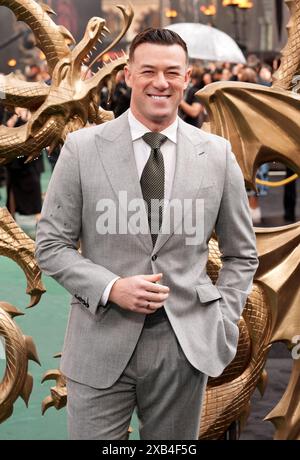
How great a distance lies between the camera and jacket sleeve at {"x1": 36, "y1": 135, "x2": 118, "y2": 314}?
7.34 ft

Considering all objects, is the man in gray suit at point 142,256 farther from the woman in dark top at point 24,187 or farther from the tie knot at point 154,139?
the woman in dark top at point 24,187

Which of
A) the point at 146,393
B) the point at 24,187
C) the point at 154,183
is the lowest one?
the point at 24,187

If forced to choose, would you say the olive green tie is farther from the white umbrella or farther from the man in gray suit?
the white umbrella

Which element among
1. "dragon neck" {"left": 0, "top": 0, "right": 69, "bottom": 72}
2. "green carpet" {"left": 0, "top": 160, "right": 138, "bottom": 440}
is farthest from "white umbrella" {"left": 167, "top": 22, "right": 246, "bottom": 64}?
"dragon neck" {"left": 0, "top": 0, "right": 69, "bottom": 72}

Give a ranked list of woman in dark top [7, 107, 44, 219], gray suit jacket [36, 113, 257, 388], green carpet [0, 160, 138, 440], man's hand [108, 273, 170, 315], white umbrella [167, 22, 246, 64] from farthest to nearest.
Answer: white umbrella [167, 22, 246, 64] → woman in dark top [7, 107, 44, 219] → green carpet [0, 160, 138, 440] → gray suit jacket [36, 113, 257, 388] → man's hand [108, 273, 170, 315]

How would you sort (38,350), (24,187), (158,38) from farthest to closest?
(24,187) < (38,350) < (158,38)

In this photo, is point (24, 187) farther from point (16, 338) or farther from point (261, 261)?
point (261, 261)

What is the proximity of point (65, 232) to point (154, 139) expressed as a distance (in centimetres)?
31

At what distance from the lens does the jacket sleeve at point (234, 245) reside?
92.2 inches

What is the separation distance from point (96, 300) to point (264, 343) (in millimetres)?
1252

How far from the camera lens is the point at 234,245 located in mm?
2389

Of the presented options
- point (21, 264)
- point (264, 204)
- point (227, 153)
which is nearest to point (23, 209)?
point (264, 204)

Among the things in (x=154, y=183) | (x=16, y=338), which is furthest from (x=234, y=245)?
(x=16, y=338)

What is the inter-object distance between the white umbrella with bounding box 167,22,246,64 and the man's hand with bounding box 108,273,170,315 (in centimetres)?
834
